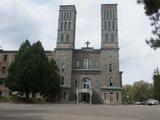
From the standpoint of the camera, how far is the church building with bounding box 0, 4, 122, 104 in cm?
6544

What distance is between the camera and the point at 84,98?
65.8 meters

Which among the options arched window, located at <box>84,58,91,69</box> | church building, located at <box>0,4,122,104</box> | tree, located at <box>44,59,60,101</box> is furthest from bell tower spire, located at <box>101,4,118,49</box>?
tree, located at <box>44,59,60,101</box>

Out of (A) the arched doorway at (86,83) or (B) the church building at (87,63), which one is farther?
(A) the arched doorway at (86,83)

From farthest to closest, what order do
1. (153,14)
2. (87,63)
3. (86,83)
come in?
(87,63) → (86,83) → (153,14)

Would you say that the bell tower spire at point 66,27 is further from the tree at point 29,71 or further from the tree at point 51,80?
the tree at point 29,71

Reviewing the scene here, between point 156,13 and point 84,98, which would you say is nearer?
point 156,13

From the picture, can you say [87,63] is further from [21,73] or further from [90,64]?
[21,73]

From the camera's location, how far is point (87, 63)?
6956cm

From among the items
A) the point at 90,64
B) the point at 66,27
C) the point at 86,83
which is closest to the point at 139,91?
the point at 90,64

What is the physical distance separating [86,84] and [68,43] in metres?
10.2

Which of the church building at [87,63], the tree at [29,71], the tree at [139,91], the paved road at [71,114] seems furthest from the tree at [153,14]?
the tree at [139,91]

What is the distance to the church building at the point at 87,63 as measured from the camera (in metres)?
65.4

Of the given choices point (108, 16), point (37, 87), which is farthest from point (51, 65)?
point (108, 16)

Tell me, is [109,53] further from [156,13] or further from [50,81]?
[156,13]
